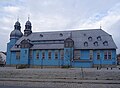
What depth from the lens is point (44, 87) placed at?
1894 cm

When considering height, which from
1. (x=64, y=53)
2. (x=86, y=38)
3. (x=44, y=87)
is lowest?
(x=44, y=87)

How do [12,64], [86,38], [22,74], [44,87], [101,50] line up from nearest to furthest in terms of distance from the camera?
[44,87] → [22,74] → [101,50] → [86,38] → [12,64]

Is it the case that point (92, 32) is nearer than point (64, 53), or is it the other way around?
point (64, 53)

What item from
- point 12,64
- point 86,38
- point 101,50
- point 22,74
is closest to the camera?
point 22,74

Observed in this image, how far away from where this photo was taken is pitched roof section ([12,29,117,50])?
5600 centimetres

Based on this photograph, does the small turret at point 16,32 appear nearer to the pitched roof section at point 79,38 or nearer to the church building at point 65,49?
the church building at point 65,49

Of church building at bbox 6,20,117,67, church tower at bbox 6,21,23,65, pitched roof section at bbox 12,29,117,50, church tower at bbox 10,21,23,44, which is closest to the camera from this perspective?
church building at bbox 6,20,117,67

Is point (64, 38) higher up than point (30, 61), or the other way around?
point (64, 38)

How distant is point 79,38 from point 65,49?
7.04 meters

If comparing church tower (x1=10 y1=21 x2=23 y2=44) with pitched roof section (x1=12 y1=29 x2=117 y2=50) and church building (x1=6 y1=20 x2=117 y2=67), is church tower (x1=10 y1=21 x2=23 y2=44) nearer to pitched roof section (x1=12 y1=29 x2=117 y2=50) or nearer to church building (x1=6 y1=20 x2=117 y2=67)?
church building (x1=6 y1=20 x2=117 y2=67)

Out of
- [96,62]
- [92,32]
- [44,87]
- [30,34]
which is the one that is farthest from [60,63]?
[44,87]

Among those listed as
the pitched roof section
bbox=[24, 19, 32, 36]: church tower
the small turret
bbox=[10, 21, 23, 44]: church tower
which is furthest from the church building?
the small turret

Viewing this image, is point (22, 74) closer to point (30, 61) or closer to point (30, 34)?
point (30, 61)

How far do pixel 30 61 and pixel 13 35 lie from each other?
1474 centimetres
